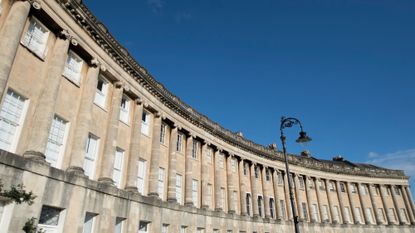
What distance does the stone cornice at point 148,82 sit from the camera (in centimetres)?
1538

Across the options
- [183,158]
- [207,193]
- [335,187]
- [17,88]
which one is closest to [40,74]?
[17,88]

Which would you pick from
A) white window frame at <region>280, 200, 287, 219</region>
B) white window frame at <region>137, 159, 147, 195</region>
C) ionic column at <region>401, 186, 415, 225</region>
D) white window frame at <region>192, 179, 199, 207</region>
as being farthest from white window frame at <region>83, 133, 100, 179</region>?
ionic column at <region>401, 186, 415, 225</region>

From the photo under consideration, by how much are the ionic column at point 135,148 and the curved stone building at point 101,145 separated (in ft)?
0.22

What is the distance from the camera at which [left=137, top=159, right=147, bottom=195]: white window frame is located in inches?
734

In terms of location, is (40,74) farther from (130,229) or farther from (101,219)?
(130,229)

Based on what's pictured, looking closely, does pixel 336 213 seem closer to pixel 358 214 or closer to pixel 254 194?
pixel 358 214

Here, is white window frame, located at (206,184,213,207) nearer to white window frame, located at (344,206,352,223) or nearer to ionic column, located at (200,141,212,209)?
ionic column, located at (200,141,212,209)

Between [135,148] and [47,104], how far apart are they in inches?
A: 270

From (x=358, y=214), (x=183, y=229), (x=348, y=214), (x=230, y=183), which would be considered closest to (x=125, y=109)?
(x=183, y=229)

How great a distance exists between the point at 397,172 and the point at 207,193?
137 ft

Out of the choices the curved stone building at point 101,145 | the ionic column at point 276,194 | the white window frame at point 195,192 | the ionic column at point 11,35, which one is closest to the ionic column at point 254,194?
the curved stone building at point 101,145

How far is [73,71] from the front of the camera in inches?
607

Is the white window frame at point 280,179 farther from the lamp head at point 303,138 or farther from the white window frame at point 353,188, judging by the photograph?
the lamp head at point 303,138

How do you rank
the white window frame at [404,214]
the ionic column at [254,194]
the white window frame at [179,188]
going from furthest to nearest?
1. the white window frame at [404,214]
2. the ionic column at [254,194]
3. the white window frame at [179,188]
